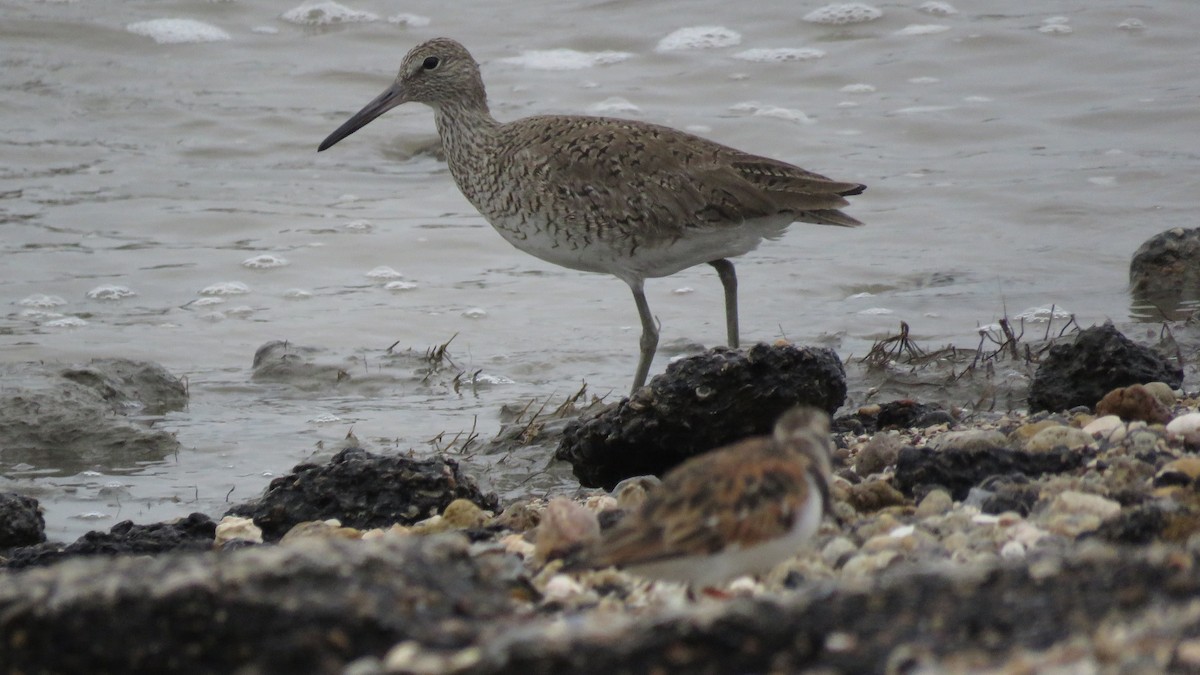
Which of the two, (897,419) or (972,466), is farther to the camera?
(897,419)

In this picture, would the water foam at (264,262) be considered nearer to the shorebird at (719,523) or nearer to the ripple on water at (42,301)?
the ripple on water at (42,301)

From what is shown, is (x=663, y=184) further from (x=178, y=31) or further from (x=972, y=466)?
(x=178, y=31)

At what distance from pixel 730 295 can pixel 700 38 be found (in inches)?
353

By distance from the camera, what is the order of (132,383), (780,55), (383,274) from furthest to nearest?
(780,55) < (383,274) < (132,383)

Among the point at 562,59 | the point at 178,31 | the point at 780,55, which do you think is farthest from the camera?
the point at 178,31

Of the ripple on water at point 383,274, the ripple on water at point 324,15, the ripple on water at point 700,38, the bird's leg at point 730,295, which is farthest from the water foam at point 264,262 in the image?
the ripple on water at point 324,15

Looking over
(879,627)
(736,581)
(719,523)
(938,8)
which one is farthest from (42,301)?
(938,8)

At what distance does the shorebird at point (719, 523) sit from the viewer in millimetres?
2943

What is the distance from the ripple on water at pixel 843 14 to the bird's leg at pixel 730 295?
30.3ft

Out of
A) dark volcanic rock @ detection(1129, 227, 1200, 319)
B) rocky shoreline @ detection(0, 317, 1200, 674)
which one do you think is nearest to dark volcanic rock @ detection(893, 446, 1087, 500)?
rocky shoreline @ detection(0, 317, 1200, 674)

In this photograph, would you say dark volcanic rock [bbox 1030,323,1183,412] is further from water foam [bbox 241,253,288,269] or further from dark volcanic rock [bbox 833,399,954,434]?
water foam [bbox 241,253,288,269]

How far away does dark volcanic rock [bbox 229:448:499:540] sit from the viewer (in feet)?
17.1

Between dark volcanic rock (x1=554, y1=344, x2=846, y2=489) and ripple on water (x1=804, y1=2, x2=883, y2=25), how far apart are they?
437 inches

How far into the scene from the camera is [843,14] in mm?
16422
